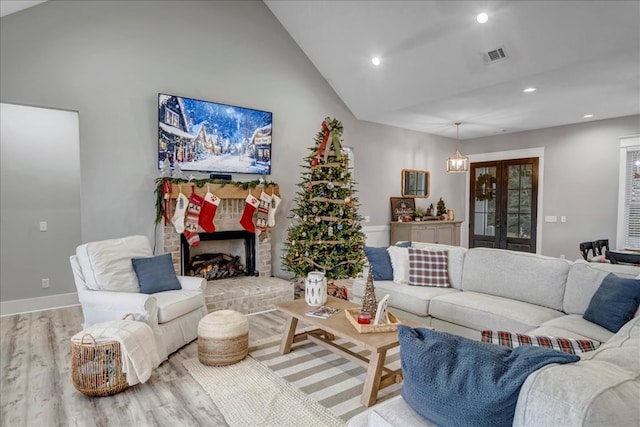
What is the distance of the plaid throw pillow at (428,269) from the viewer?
12.5 ft

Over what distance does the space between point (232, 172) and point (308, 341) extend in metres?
2.64

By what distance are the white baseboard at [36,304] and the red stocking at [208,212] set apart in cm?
182

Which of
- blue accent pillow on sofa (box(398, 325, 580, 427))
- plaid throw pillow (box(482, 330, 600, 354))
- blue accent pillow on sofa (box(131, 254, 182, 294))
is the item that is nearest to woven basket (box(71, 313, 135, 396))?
blue accent pillow on sofa (box(131, 254, 182, 294))

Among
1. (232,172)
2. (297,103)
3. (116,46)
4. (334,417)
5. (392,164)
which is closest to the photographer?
(334,417)

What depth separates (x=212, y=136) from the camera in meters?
4.86

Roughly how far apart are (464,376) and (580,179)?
22.5 feet

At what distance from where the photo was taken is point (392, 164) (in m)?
7.12

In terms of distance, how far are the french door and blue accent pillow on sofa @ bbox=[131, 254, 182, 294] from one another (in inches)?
257

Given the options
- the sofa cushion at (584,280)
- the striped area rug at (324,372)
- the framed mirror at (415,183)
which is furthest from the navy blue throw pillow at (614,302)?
the framed mirror at (415,183)

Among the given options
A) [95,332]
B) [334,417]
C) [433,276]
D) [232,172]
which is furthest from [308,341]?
[232,172]

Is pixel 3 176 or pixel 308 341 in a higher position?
pixel 3 176

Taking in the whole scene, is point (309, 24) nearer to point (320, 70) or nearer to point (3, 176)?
point (320, 70)

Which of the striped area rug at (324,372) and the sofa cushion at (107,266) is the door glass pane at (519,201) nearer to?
the striped area rug at (324,372)

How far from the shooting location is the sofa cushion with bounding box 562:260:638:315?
2861 mm
